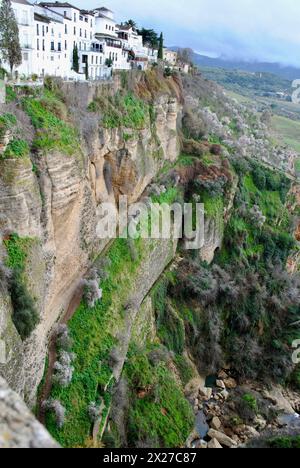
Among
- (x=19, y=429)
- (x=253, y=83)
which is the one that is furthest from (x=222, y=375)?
(x=253, y=83)

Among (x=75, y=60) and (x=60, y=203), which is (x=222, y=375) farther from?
(x=75, y=60)

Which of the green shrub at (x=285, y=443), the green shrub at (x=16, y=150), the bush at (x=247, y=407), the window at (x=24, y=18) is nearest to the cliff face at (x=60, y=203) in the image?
the green shrub at (x=16, y=150)

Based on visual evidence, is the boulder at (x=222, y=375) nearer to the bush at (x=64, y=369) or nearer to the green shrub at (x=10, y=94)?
the bush at (x=64, y=369)

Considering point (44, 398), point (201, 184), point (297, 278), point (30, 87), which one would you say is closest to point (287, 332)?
point (297, 278)

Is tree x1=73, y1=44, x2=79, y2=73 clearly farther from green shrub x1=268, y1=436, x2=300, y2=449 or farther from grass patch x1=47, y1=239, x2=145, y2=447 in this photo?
green shrub x1=268, y1=436, x2=300, y2=449

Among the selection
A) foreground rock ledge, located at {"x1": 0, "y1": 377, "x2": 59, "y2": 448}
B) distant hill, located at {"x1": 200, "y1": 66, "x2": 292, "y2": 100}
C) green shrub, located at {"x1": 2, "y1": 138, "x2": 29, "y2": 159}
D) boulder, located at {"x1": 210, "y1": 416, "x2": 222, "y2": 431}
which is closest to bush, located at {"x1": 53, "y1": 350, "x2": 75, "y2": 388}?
green shrub, located at {"x1": 2, "y1": 138, "x2": 29, "y2": 159}
